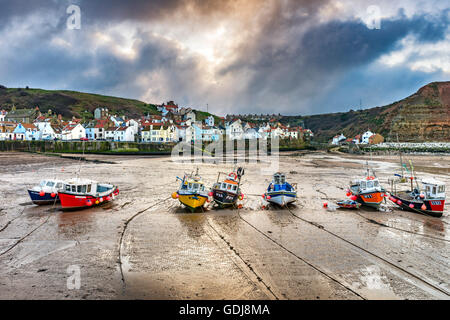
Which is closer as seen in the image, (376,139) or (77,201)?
(77,201)

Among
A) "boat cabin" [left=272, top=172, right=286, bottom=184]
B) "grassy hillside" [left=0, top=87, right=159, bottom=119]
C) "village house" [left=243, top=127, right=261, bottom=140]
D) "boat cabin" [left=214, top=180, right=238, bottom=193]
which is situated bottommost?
"boat cabin" [left=214, top=180, right=238, bottom=193]

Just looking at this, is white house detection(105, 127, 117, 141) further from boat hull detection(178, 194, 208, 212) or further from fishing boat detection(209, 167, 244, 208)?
boat hull detection(178, 194, 208, 212)

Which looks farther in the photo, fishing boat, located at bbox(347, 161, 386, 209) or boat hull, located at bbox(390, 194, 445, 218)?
fishing boat, located at bbox(347, 161, 386, 209)

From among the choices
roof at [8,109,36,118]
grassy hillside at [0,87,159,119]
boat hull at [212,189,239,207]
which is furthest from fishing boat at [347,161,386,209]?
grassy hillside at [0,87,159,119]

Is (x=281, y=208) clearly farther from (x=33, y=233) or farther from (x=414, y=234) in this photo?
(x=33, y=233)

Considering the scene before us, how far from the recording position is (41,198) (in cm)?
1917

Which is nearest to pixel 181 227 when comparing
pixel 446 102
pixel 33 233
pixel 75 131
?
pixel 33 233

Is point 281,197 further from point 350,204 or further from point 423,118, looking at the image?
point 423,118

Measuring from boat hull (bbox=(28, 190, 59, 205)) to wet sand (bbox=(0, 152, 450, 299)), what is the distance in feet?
2.10

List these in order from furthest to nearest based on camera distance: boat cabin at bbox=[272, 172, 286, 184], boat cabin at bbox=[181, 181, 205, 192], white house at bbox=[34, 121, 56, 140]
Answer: white house at bbox=[34, 121, 56, 140]
boat cabin at bbox=[272, 172, 286, 184]
boat cabin at bbox=[181, 181, 205, 192]

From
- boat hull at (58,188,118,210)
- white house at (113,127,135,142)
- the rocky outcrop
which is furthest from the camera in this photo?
the rocky outcrop

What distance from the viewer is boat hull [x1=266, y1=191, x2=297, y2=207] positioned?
19812 millimetres

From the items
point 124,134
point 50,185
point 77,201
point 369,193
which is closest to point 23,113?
point 124,134

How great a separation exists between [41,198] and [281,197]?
16842mm
